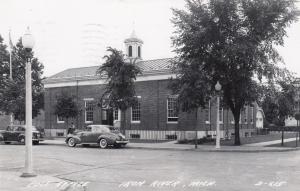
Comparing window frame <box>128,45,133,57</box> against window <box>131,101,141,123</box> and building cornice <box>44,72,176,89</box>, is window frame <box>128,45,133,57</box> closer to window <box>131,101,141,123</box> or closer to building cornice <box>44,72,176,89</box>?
building cornice <box>44,72,176,89</box>

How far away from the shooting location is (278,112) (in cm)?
2758

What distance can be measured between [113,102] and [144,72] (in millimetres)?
6674

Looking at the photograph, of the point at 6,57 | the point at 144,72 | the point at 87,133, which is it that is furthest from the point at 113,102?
the point at 6,57

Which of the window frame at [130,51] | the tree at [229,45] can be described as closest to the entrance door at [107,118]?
the window frame at [130,51]

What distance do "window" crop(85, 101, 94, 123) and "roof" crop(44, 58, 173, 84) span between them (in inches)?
101

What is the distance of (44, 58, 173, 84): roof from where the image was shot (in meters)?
36.1

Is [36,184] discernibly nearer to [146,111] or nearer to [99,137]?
[99,137]

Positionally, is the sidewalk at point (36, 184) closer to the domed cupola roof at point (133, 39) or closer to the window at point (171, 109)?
the window at point (171, 109)

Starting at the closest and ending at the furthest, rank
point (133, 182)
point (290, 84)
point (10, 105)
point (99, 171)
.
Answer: point (133, 182)
point (99, 171)
point (290, 84)
point (10, 105)

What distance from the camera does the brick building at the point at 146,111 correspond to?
34906 mm

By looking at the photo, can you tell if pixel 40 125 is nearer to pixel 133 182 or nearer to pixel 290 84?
pixel 290 84

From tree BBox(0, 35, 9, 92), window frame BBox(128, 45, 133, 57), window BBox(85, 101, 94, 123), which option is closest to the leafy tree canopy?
window BBox(85, 101, 94, 123)

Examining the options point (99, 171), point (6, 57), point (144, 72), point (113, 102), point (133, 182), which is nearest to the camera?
point (133, 182)

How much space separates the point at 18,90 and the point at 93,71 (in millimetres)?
8116
